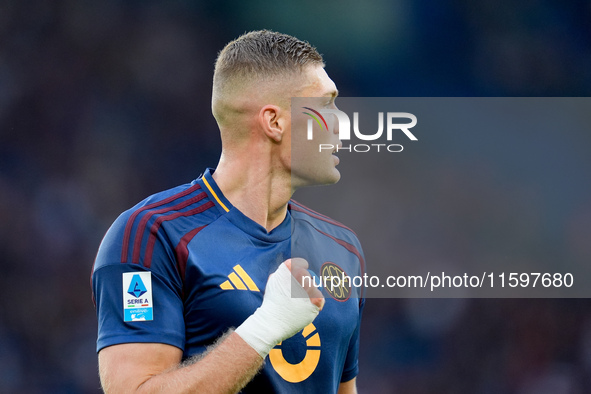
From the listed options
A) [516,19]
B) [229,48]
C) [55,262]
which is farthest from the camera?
[516,19]

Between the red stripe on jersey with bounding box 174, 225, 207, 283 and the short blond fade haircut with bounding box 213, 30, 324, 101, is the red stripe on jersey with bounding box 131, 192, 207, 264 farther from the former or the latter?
the short blond fade haircut with bounding box 213, 30, 324, 101

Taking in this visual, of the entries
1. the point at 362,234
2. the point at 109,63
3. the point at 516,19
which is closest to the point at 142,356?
the point at 362,234

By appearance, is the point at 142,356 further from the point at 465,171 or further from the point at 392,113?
the point at 465,171

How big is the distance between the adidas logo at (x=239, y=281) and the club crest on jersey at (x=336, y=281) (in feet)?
1.24

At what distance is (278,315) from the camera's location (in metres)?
2.35

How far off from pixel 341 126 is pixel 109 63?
3756 millimetres

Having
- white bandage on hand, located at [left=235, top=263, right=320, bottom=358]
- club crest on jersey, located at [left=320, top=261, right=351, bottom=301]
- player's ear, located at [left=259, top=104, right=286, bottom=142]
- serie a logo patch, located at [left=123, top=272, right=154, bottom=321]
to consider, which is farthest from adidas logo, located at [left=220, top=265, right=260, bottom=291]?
player's ear, located at [left=259, top=104, right=286, bottom=142]

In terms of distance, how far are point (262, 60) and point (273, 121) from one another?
0.24 meters

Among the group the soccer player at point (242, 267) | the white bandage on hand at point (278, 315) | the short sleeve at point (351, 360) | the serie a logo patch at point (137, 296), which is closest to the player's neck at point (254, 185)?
the soccer player at point (242, 267)

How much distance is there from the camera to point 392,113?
10.3ft

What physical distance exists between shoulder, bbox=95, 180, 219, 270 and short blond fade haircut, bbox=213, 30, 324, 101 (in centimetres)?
44

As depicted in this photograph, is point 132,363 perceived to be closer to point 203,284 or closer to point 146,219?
point 203,284

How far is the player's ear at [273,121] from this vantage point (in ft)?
8.96

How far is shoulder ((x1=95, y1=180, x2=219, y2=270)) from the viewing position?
2412 mm
